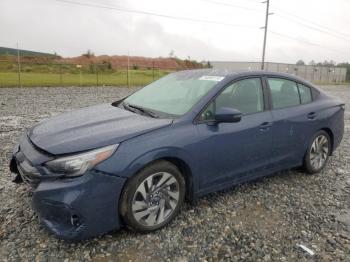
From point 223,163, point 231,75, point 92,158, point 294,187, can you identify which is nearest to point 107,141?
point 92,158

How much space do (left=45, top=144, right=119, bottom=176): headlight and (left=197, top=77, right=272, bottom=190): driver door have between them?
1057mm

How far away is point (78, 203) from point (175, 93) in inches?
72.1

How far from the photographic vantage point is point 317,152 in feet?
15.5

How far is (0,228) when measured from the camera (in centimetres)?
302

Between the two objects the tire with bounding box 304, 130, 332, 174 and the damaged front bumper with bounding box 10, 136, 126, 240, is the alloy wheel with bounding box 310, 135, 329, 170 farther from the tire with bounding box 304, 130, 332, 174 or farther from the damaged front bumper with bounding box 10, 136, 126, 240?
the damaged front bumper with bounding box 10, 136, 126, 240

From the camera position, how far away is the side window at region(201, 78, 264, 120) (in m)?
3.43

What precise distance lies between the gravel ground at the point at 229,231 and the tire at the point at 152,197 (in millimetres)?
139

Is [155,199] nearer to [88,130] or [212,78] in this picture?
[88,130]

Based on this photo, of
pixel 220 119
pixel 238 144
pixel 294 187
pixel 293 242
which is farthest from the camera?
pixel 294 187

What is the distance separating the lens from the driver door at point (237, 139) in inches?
130

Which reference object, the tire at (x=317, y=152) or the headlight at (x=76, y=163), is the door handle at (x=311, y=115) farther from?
the headlight at (x=76, y=163)

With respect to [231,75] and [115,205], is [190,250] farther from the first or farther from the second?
[231,75]

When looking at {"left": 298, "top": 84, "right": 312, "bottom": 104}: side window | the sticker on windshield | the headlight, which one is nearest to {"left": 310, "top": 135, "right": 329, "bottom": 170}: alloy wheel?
{"left": 298, "top": 84, "right": 312, "bottom": 104}: side window

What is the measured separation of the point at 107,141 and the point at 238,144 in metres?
1.50
